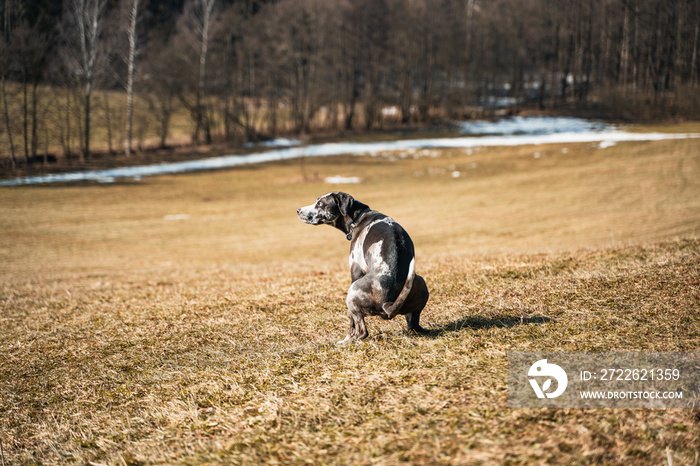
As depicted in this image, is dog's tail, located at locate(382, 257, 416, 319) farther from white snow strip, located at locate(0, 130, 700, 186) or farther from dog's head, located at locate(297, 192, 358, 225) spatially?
white snow strip, located at locate(0, 130, 700, 186)

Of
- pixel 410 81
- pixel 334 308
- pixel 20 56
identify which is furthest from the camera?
pixel 410 81

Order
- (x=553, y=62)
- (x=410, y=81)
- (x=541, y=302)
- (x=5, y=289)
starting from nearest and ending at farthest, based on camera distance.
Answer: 1. (x=541, y=302)
2. (x=5, y=289)
3. (x=410, y=81)
4. (x=553, y=62)

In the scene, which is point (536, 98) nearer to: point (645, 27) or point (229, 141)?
point (645, 27)

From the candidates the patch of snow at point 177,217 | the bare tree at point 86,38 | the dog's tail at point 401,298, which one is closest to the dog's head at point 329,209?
the dog's tail at point 401,298

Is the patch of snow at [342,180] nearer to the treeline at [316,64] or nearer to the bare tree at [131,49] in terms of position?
the bare tree at [131,49]

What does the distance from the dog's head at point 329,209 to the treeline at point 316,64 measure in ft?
164

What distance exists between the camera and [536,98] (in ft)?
283

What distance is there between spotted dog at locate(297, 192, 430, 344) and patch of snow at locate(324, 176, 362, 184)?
121 feet

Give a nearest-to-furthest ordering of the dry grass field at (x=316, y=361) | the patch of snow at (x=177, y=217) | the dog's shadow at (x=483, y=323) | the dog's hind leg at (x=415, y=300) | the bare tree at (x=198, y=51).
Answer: the dry grass field at (x=316, y=361)
the dog's hind leg at (x=415, y=300)
the dog's shadow at (x=483, y=323)
the patch of snow at (x=177, y=217)
the bare tree at (x=198, y=51)

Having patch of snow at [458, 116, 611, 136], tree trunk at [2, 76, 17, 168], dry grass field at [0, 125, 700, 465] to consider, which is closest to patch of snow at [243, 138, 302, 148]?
patch of snow at [458, 116, 611, 136]

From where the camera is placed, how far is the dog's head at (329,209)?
20.4ft

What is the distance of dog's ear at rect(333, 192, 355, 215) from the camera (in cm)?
618

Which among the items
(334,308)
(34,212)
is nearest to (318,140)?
(34,212)

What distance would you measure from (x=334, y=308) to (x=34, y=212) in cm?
3096
